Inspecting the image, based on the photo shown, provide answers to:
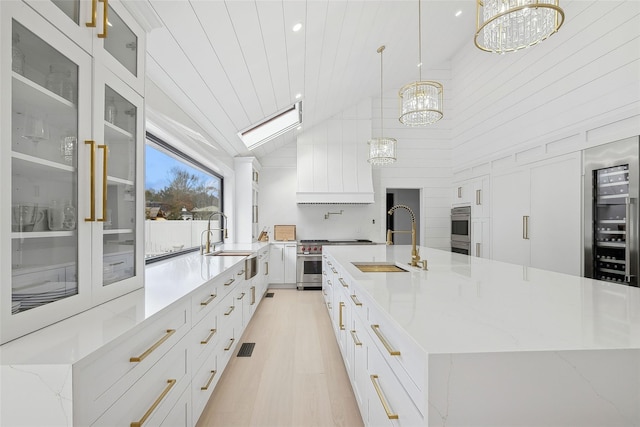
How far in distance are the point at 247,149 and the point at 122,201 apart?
11.1 feet

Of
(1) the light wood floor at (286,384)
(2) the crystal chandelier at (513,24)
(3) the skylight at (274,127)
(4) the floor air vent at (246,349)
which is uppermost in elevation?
(3) the skylight at (274,127)

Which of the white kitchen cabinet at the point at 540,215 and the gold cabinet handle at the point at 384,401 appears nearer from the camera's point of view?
the gold cabinet handle at the point at 384,401

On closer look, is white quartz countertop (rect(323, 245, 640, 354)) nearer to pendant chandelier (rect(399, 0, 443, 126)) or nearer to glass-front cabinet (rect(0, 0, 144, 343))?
glass-front cabinet (rect(0, 0, 144, 343))

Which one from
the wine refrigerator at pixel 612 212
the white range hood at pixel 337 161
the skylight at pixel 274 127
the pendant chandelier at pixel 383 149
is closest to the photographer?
the wine refrigerator at pixel 612 212

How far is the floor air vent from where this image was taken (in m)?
2.81

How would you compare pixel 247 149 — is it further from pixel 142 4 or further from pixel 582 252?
pixel 582 252

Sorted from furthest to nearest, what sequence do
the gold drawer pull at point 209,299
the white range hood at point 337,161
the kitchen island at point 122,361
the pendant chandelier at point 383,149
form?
the white range hood at point 337,161
the pendant chandelier at point 383,149
the gold drawer pull at point 209,299
the kitchen island at point 122,361

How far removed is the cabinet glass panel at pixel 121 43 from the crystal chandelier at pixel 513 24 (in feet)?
5.48

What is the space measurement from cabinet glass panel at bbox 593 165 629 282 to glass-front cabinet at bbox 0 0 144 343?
3.82 metres

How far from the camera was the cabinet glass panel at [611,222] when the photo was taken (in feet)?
8.96

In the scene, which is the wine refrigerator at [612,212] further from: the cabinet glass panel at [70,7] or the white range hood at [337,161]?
the cabinet glass panel at [70,7]

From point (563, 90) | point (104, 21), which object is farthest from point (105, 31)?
point (563, 90)

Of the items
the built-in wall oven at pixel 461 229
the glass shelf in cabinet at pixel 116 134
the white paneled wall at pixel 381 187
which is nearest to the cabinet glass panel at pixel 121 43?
the glass shelf in cabinet at pixel 116 134

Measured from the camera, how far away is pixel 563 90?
11.5 feet
